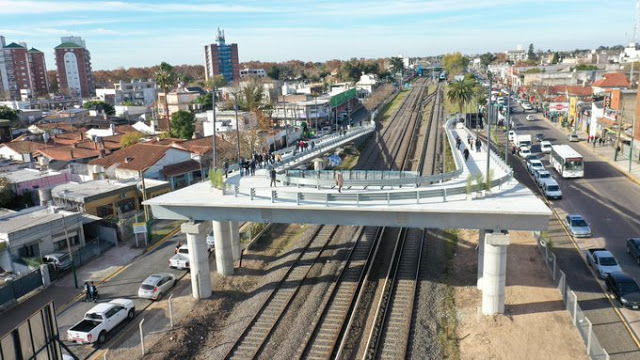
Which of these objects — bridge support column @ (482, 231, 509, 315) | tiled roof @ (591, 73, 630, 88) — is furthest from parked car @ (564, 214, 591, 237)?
tiled roof @ (591, 73, 630, 88)

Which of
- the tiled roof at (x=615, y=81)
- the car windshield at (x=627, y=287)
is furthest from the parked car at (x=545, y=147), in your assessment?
the car windshield at (x=627, y=287)

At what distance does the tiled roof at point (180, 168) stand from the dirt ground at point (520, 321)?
34278 millimetres

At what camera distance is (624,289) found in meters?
25.9

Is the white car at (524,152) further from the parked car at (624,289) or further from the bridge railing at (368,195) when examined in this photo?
the bridge railing at (368,195)

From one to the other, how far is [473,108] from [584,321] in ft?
307

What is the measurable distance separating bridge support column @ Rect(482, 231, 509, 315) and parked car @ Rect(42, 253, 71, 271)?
29.0 m

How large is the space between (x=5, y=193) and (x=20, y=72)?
14620cm

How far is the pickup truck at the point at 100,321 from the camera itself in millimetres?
24667

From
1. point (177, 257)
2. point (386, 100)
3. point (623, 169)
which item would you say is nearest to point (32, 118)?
point (386, 100)

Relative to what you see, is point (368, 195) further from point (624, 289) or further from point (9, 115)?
point (9, 115)

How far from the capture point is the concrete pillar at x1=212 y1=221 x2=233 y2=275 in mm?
31719

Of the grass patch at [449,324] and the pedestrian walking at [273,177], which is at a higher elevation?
the pedestrian walking at [273,177]

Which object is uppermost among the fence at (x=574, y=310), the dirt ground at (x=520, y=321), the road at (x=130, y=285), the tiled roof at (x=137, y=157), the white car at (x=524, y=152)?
the tiled roof at (x=137, y=157)

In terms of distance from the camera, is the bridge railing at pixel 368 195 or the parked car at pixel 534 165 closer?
the bridge railing at pixel 368 195
